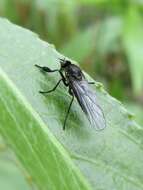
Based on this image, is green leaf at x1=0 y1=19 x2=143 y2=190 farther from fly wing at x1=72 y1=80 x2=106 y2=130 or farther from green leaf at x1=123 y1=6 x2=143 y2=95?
green leaf at x1=123 y1=6 x2=143 y2=95

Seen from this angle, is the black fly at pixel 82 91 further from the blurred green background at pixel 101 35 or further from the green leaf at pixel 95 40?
the green leaf at pixel 95 40

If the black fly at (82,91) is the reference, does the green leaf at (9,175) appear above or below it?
below

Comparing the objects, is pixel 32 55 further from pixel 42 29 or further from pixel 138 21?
pixel 42 29

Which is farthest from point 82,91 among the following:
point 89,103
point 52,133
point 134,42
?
point 134,42

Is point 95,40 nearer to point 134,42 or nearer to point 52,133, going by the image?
point 134,42

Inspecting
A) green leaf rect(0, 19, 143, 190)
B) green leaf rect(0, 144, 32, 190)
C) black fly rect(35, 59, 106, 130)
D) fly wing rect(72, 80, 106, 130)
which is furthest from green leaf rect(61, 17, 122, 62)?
green leaf rect(0, 19, 143, 190)

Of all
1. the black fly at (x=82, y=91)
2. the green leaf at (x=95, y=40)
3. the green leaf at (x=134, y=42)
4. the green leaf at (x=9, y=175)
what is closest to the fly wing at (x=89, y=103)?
the black fly at (x=82, y=91)

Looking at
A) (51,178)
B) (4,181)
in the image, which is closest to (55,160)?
(51,178)
